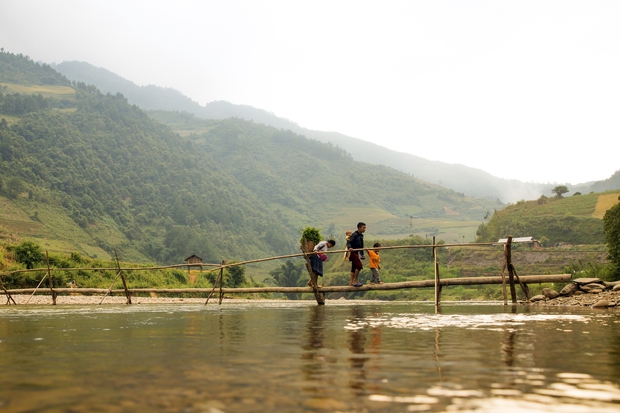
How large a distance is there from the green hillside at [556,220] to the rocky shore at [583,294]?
154ft

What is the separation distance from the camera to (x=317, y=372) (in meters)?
4.13

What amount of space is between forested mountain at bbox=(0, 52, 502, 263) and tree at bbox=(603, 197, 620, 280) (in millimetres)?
53451

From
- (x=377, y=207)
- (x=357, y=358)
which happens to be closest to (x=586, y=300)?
(x=357, y=358)

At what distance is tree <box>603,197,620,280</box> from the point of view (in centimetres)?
1711

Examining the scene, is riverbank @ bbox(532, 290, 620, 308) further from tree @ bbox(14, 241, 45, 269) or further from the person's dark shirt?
tree @ bbox(14, 241, 45, 269)

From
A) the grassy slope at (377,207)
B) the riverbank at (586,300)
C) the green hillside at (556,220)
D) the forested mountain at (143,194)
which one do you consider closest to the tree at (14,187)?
the forested mountain at (143,194)

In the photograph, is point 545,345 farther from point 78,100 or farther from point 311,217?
point 78,100

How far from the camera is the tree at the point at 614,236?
17109 mm

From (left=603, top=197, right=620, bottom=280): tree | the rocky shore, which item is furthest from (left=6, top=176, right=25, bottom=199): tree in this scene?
the rocky shore

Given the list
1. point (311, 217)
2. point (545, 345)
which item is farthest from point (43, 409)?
point (311, 217)

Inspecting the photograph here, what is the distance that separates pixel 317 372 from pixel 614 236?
16.6m

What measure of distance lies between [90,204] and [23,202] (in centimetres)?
1981

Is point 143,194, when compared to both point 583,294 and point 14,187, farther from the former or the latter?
point 583,294

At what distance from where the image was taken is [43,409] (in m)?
3.00
